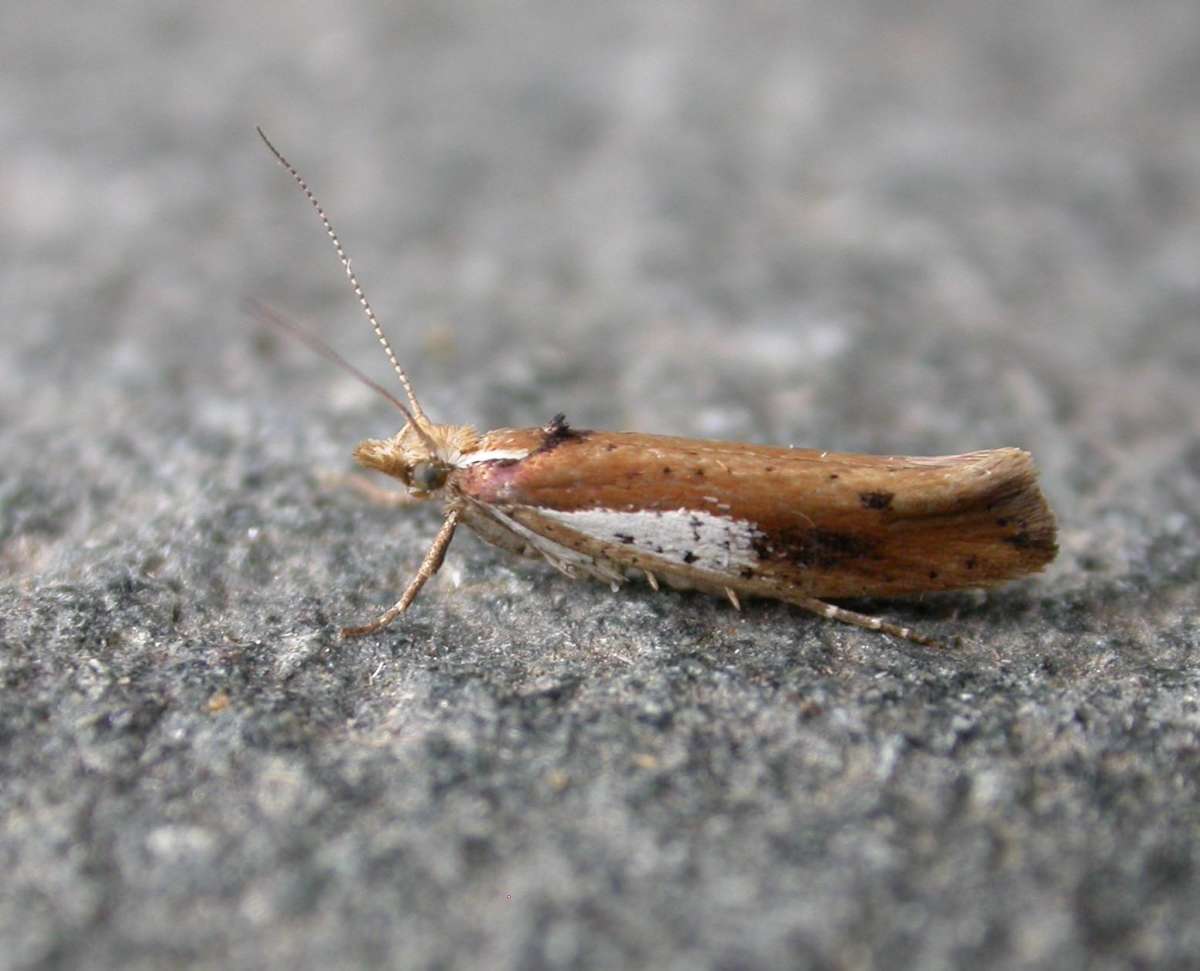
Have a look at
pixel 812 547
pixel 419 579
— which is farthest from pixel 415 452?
pixel 812 547

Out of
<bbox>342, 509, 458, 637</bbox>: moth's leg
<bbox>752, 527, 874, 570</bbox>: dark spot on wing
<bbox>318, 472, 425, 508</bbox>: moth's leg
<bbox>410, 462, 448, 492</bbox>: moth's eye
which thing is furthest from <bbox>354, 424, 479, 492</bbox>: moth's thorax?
<bbox>752, 527, 874, 570</bbox>: dark spot on wing

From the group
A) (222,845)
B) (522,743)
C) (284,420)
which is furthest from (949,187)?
(222,845)

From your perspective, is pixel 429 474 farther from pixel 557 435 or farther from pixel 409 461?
pixel 557 435

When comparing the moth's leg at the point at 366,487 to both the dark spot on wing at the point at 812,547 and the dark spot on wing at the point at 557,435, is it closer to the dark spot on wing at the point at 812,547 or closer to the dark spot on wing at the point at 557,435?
the dark spot on wing at the point at 557,435

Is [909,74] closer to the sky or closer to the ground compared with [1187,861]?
closer to the sky

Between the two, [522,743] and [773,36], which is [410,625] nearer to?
[522,743]

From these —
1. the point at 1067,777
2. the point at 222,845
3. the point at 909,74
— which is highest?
the point at 909,74

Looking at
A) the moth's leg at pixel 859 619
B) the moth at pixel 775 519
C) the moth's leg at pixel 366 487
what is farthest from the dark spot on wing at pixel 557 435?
the moth's leg at pixel 859 619
